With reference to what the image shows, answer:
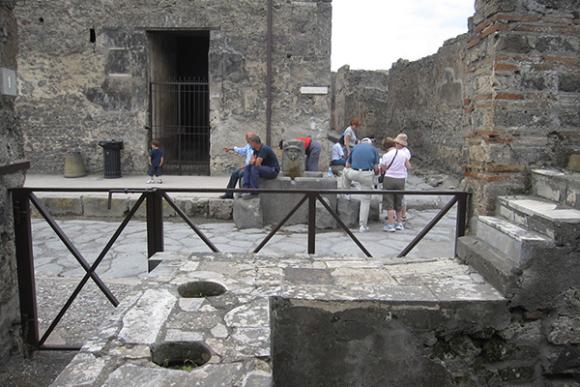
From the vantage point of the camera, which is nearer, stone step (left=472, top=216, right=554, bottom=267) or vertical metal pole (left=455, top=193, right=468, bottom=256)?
stone step (left=472, top=216, right=554, bottom=267)

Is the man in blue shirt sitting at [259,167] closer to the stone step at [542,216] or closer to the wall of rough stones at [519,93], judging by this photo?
the wall of rough stones at [519,93]

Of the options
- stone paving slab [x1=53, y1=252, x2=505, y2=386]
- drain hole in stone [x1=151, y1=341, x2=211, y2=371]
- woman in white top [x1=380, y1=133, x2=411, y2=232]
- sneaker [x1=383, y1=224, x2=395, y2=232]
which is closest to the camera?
stone paving slab [x1=53, y1=252, x2=505, y2=386]

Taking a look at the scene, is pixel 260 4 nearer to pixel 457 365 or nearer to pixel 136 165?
pixel 136 165

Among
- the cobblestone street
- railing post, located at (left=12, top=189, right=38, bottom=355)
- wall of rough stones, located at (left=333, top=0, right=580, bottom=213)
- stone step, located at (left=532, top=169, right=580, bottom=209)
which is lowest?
the cobblestone street

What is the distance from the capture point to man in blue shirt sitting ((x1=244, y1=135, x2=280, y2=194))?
7125 millimetres

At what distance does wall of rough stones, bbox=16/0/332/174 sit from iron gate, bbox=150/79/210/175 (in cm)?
65

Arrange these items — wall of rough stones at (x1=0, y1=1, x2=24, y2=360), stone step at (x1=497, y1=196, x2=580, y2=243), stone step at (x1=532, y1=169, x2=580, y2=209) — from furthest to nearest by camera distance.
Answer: wall of rough stones at (x1=0, y1=1, x2=24, y2=360) → stone step at (x1=532, y1=169, x2=580, y2=209) → stone step at (x1=497, y1=196, x2=580, y2=243)

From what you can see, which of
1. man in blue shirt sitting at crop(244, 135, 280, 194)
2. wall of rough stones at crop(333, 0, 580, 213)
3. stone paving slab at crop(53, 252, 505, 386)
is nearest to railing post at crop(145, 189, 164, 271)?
stone paving slab at crop(53, 252, 505, 386)

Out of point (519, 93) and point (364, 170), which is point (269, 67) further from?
point (519, 93)

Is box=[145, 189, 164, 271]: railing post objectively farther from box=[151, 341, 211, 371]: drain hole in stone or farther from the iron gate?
the iron gate

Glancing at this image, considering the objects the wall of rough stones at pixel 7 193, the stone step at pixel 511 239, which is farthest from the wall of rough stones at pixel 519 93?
the wall of rough stones at pixel 7 193

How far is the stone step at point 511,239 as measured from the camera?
2760 mm

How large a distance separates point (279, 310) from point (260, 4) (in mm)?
8350

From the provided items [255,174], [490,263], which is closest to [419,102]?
[255,174]
